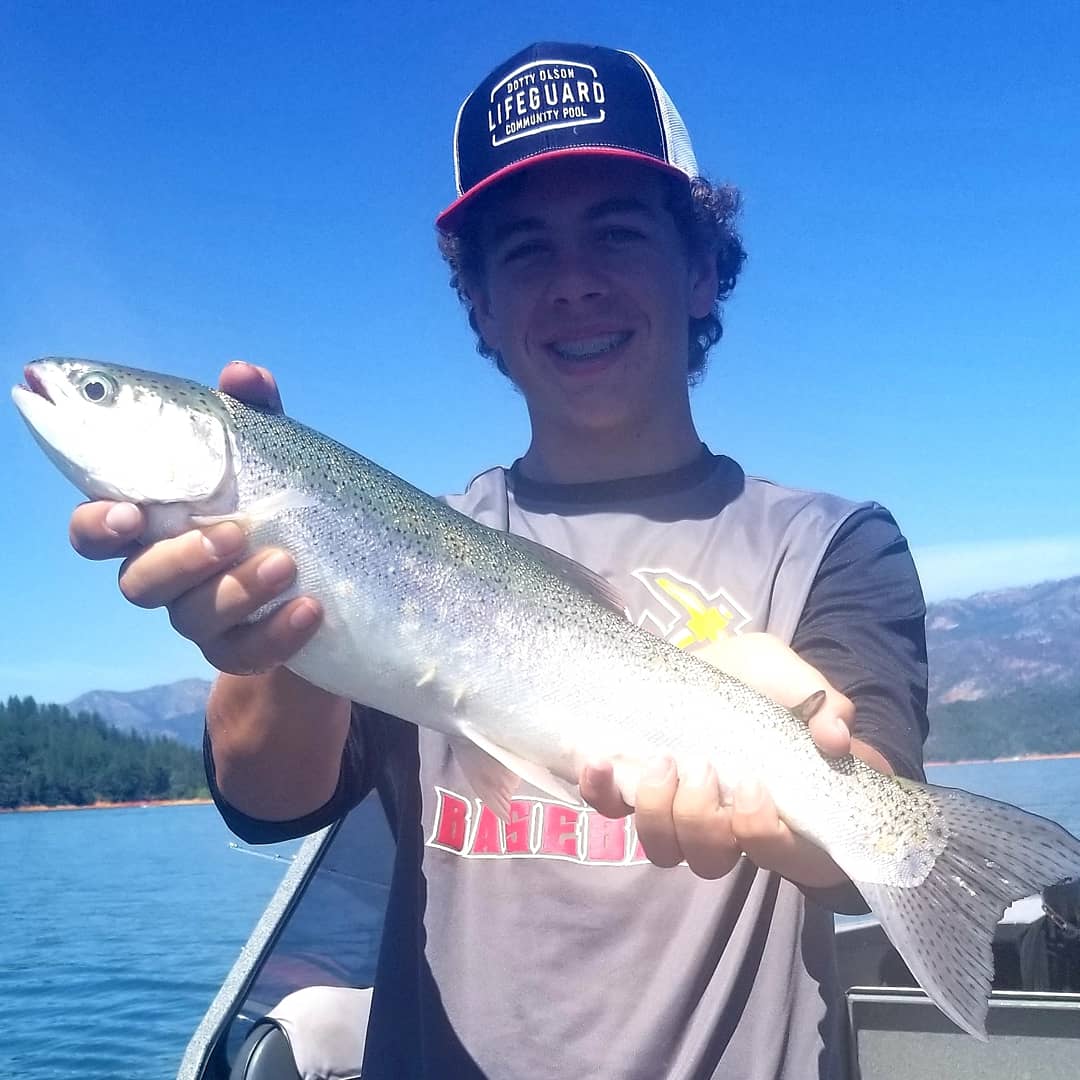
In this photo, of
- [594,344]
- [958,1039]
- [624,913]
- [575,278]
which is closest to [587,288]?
[575,278]

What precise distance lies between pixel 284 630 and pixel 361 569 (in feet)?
1.04

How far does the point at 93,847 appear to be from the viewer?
141 ft

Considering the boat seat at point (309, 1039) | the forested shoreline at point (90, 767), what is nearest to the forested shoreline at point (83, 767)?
the forested shoreline at point (90, 767)

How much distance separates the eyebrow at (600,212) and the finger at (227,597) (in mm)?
1854

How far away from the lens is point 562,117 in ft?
11.9

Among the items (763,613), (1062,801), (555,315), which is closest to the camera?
(763,613)

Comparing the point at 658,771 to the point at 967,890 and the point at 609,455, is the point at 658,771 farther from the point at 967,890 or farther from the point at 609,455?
the point at 609,455

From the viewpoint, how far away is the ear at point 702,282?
14.2 ft

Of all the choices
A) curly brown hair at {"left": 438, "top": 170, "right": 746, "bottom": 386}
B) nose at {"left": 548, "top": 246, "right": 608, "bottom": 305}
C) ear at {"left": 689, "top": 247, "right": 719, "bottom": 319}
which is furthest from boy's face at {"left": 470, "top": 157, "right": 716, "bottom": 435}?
ear at {"left": 689, "top": 247, "right": 719, "bottom": 319}

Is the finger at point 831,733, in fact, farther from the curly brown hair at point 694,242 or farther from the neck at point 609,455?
the curly brown hair at point 694,242

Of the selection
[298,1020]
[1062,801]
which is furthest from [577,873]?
[1062,801]

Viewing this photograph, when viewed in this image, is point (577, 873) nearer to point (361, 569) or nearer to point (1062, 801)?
point (361, 569)

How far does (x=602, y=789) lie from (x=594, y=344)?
183 centimetres

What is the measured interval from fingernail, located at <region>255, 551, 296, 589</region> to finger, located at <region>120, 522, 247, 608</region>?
9 cm
